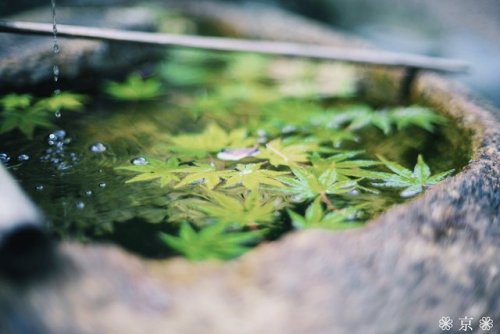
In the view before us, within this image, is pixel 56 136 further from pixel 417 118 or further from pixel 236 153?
pixel 417 118

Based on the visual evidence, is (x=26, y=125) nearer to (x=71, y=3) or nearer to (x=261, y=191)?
(x=261, y=191)

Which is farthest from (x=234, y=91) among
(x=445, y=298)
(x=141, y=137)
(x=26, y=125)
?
(x=445, y=298)

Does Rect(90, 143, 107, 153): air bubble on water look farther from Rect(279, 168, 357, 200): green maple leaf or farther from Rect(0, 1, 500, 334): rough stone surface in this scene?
Rect(0, 1, 500, 334): rough stone surface

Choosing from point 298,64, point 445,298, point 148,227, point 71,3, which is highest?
point 71,3

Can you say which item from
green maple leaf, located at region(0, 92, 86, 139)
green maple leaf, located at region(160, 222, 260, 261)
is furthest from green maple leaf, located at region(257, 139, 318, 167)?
green maple leaf, located at region(0, 92, 86, 139)

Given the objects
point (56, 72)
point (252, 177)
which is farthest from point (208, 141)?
point (56, 72)

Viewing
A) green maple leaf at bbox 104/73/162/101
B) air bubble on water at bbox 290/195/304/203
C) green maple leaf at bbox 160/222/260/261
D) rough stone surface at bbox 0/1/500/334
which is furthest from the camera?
green maple leaf at bbox 104/73/162/101
